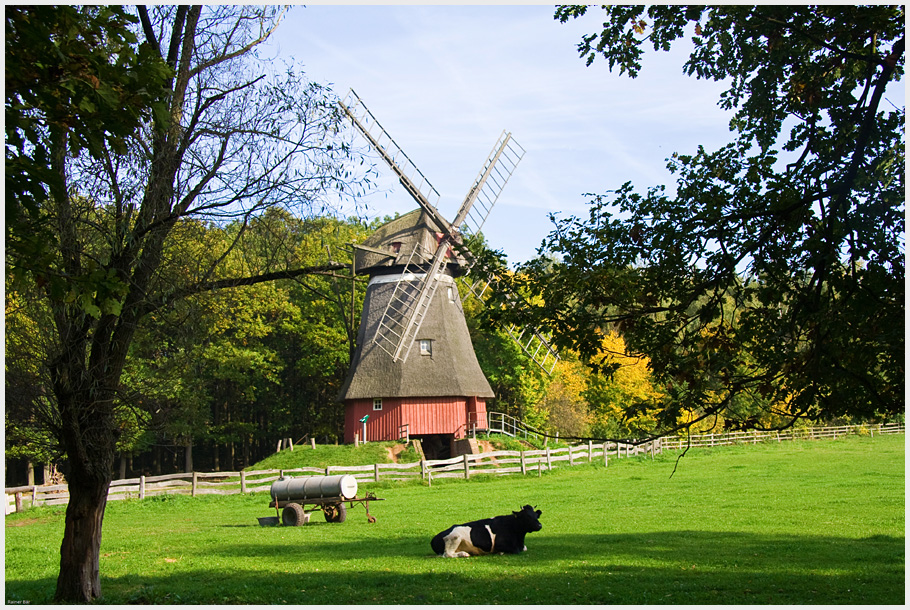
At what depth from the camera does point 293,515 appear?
53.4 feet

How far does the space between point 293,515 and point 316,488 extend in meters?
0.72

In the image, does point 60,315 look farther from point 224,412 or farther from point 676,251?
point 224,412

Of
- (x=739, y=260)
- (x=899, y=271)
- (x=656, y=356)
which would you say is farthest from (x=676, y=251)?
(x=899, y=271)

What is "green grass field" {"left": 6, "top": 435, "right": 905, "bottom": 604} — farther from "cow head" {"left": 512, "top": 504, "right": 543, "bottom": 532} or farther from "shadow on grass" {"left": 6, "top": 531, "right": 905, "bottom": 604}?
"cow head" {"left": 512, "top": 504, "right": 543, "bottom": 532}

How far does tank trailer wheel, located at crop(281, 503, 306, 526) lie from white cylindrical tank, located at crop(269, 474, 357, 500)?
280 mm

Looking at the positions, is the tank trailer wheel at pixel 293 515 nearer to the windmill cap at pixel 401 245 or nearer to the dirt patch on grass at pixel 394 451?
the dirt patch on grass at pixel 394 451

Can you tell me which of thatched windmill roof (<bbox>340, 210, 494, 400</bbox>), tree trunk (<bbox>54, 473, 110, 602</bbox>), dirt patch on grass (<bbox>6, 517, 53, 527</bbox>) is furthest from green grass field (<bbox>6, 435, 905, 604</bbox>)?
thatched windmill roof (<bbox>340, 210, 494, 400</bbox>)

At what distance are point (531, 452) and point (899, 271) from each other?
23.0m

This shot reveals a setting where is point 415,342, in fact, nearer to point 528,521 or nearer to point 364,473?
point 364,473

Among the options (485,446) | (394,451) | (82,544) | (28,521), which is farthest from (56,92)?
(485,446)

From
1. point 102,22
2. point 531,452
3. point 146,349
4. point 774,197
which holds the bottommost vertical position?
point 531,452

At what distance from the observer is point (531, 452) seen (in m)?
29.0

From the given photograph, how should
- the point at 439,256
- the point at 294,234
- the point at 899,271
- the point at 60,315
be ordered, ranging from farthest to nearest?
the point at 439,256 → the point at 294,234 → the point at 60,315 → the point at 899,271

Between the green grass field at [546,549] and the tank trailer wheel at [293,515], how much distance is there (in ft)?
0.96
